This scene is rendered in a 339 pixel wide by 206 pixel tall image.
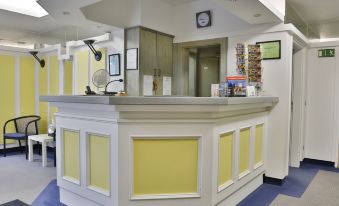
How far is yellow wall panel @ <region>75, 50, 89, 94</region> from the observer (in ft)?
16.1

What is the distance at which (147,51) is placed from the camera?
414 centimetres

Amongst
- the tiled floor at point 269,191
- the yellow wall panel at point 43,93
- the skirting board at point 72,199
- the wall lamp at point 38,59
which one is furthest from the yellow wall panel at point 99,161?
the wall lamp at point 38,59

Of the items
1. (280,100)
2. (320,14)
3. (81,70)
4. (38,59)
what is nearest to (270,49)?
(280,100)

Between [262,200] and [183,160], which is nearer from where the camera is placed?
[183,160]

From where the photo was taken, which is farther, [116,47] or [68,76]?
[68,76]

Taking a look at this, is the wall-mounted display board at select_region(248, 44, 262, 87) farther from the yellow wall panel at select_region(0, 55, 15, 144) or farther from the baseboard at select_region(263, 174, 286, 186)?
the yellow wall panel at select_region(0, 55, 15, 144)

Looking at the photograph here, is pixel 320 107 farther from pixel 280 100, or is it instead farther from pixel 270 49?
pixel 270 49

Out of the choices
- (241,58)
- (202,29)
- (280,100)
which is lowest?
(280,100)

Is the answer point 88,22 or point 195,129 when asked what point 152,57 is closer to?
point 88,22

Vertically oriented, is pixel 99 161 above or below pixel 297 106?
below

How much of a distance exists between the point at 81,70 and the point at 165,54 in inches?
68.5

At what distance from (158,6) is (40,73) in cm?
320

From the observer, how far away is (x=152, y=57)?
423cm

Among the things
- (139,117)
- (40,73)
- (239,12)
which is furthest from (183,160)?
(40,73)
